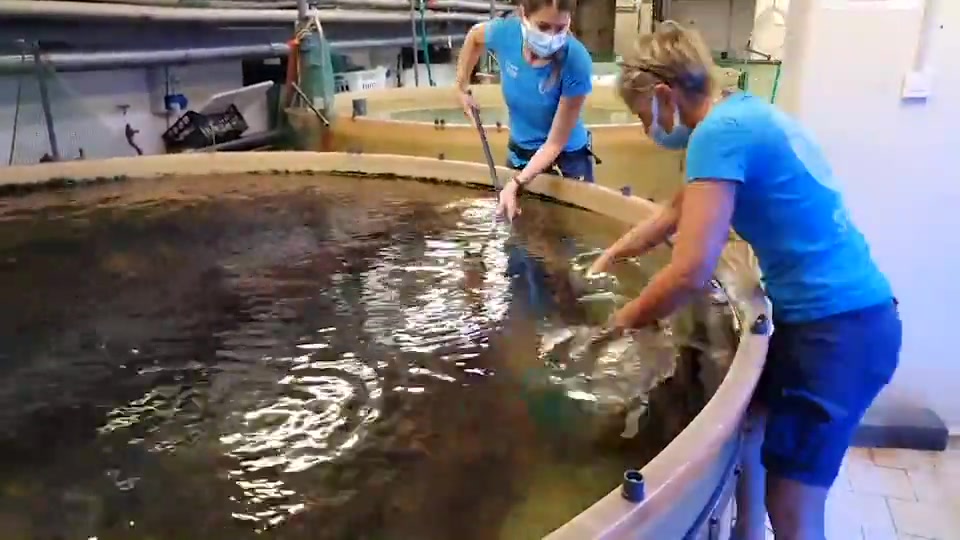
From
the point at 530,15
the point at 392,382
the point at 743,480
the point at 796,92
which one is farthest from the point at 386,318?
the point at 796,92

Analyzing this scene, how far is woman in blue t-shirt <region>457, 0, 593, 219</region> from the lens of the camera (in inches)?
83.2

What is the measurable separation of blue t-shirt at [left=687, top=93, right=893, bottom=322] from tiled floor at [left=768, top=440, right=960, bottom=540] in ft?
3.05

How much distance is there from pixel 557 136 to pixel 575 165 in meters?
0.22

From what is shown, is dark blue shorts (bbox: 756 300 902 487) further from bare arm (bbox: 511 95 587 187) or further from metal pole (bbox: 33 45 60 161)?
metal pole (bbox: 33 45 60 161)

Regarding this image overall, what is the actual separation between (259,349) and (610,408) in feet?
2.13

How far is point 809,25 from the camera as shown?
2217 mm

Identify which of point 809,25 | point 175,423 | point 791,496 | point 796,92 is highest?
point 809,25

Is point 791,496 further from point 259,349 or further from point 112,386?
point 112,386

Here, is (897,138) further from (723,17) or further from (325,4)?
(723,17)

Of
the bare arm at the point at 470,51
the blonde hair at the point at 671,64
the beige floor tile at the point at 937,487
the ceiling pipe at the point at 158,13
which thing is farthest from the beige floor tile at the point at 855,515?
the ceiling pipe at the point at 158,13

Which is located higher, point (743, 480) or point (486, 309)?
point (486, 309)

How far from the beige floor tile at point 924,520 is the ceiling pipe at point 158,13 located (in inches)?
114

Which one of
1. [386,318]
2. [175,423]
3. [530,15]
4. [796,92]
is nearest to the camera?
[175,423]

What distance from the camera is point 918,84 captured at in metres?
2.21
